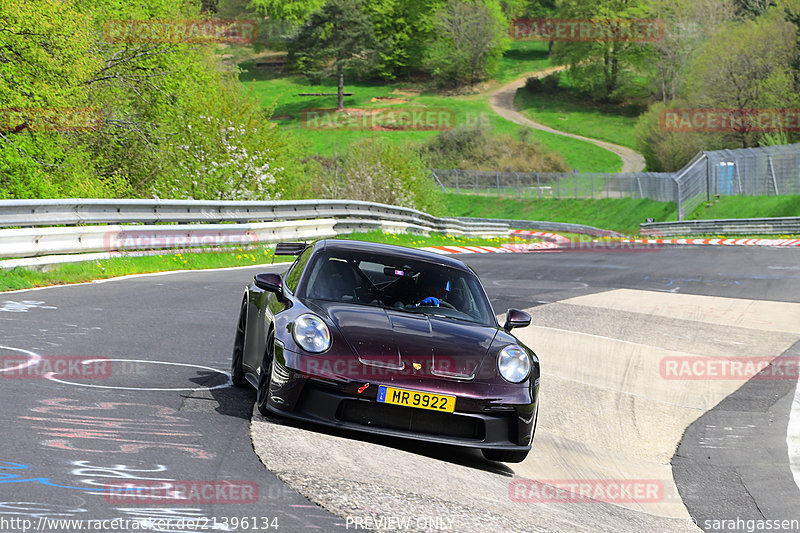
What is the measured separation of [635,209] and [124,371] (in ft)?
196

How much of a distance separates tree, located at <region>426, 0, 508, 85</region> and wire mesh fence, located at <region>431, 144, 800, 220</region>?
5877cm

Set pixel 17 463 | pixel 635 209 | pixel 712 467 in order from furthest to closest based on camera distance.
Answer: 1. pixel 635 209
2. pixel 712 467
3. pixel 17 463

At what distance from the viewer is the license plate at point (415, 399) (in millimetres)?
6254

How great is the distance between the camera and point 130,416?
629 cm

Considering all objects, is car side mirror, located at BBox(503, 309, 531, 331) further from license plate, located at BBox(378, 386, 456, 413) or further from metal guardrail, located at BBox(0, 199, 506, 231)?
metal guardrail, located at BBox(0, 199, 506, 231)

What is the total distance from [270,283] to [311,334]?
1.02 metres

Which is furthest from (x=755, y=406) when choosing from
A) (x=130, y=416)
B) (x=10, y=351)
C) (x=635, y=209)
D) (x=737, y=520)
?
(x=635, y=209)

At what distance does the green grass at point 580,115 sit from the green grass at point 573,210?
3759 centimetres

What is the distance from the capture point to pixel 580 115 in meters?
122

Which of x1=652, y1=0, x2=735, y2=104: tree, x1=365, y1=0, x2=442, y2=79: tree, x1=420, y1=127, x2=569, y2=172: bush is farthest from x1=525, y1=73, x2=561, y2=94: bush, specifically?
x1=420, y1=127, x2=569, y2=172: bush

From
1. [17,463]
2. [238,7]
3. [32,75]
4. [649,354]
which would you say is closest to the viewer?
[17,463]

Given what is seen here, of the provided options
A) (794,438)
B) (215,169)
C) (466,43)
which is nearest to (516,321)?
(794,438)

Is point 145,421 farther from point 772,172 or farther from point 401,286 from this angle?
point 772,172

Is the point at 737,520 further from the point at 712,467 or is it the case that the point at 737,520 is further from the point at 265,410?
the point at 265,410
